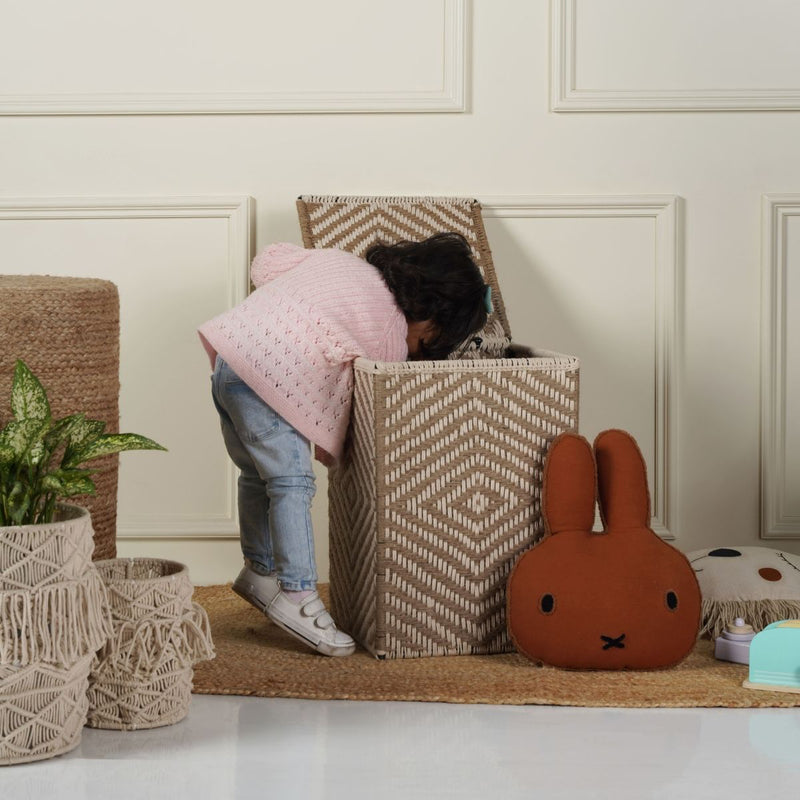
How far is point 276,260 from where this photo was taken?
1.82m

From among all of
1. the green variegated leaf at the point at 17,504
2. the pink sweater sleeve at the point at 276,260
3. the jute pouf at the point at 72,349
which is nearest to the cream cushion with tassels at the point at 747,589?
the pink sweater sleeve at the point at 276,260

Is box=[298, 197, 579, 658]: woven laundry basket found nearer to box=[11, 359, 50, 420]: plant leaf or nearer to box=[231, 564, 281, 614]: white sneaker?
box=[231, 564, 281, 614]: white sneaker

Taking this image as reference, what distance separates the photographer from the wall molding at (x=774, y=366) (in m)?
2.18

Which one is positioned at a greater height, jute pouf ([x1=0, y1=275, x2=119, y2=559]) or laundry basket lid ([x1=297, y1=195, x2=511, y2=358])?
laundry basket lid ([x1=297, y1=195, x2=511, y2=358])

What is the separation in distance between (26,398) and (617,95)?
1.37 metres

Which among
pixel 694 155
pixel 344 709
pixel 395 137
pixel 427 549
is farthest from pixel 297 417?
pixel 694 155

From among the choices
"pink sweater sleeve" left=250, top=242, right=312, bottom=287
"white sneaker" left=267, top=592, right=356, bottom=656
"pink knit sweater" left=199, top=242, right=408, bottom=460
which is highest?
"pink sweater sleeve" left=250, top=242, right=312, bottom=287

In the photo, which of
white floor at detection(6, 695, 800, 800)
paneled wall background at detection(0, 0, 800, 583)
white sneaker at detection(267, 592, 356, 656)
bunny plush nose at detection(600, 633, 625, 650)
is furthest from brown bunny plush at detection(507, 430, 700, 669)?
paneled wall background at detection(0, 0, 800, 583)

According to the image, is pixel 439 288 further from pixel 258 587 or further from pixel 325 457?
pixel 258 587

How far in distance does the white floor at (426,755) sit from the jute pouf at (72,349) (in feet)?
1.40

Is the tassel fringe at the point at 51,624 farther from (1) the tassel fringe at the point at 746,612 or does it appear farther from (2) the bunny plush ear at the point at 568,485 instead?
(1) the tassel fringe at the point at 746,612

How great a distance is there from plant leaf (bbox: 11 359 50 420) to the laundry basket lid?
816mm

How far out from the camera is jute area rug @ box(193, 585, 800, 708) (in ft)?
4.73

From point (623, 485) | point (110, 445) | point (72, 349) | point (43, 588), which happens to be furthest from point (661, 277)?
point (43, 588)
